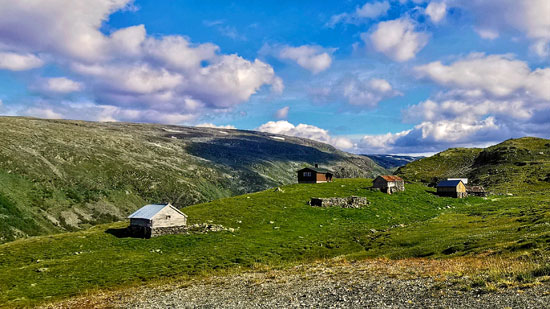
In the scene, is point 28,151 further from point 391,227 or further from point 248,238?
point 391,227

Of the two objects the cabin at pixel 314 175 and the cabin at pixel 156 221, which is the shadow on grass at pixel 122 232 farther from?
the cabin at pixel 314 175

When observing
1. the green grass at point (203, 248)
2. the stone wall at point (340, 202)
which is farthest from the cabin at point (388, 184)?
the stone wall at point (340, 202)

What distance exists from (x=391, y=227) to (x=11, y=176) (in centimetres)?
18281

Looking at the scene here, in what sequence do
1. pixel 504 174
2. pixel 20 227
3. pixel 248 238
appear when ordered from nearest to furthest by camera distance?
pixel 248 238
pixel 20 227
pixel 504 174

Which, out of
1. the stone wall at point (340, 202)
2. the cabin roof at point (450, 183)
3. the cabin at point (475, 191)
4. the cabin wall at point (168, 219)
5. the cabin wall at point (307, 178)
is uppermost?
the cabin wall at point (307, 178)

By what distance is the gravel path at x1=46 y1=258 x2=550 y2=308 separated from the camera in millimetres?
21266

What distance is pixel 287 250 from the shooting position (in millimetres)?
55062

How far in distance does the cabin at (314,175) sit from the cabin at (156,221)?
7510 cm

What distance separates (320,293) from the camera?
28109 millimetres

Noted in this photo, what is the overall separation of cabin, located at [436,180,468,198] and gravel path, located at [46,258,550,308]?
9227 centimetres

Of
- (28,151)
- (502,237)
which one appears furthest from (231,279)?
(28,151)

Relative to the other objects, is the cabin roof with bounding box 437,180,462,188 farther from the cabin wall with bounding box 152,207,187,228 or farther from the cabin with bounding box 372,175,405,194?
the cabin wall with bounding box 152,207,187,228

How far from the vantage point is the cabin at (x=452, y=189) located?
115125 mm

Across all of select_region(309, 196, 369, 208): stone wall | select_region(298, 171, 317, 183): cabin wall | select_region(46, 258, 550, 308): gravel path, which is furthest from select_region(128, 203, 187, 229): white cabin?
select_region(298, 171, 317, 183): cabin wall
